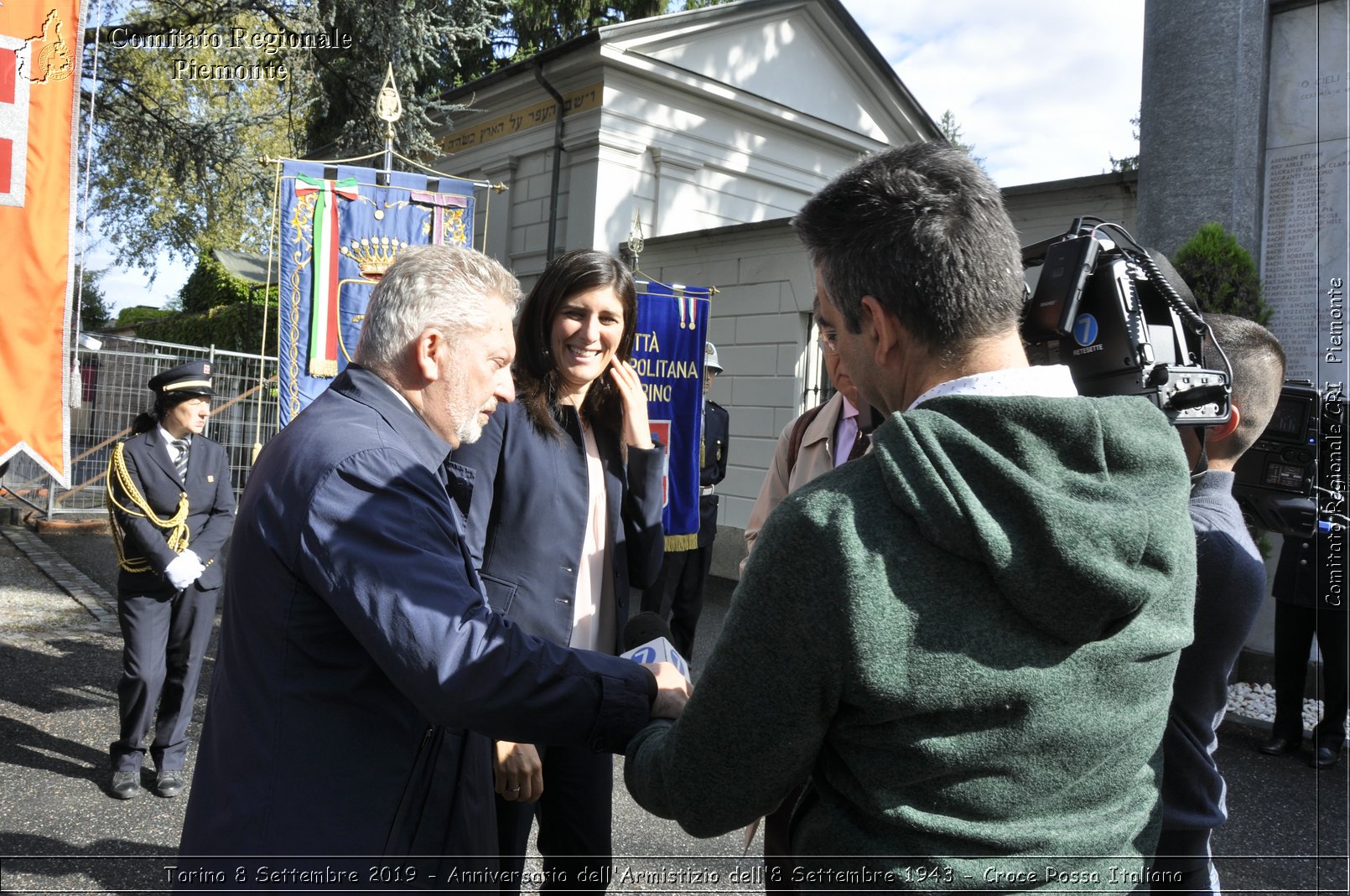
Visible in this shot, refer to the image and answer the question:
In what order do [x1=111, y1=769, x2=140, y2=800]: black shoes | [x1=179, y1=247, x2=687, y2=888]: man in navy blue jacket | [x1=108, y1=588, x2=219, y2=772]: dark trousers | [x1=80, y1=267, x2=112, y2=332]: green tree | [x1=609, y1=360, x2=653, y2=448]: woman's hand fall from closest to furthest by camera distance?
[x1=179, y1=247, x2=687, y2=888]: man in navy blue jacket
[x1=609, y1=360, x2=653, y2=448]: woman's hand
[x1=111, y1=769, x2=140, y2=800]: black shoes
[x1=108, y1=588, x2=219, y2=772]: dark trousers
[x1=80, y1=267, x2=112, y2=332]: green tree

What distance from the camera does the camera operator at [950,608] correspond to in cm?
108

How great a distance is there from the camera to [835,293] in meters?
1.26

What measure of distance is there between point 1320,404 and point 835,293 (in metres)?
2.00

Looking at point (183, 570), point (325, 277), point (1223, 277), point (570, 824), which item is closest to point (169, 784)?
point (183, 570)

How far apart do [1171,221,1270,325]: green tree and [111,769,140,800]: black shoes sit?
6.68m

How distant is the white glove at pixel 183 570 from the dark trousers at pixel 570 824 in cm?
318

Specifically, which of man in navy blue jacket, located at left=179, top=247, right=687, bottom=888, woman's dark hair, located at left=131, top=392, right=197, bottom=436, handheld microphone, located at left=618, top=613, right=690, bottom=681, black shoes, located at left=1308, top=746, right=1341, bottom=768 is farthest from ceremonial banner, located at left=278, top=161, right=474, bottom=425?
black shoes, located at left=1308, top=746, right=1341, bottom=768

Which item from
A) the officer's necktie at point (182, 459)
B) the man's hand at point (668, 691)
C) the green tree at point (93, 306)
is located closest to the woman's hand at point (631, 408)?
the man's hand at point (668, 691)

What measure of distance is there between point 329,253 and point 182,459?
4.69 ft

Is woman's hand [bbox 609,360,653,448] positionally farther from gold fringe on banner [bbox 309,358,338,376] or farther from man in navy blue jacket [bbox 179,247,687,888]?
gold fringe on banner [bbox 309,358,338,376]

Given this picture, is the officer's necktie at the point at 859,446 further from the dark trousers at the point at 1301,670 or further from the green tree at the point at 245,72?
the green tree at the point at 245,72

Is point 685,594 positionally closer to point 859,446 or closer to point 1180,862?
point 859,446

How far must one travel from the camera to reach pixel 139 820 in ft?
13.7

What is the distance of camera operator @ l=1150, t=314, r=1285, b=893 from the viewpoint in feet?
5.87
